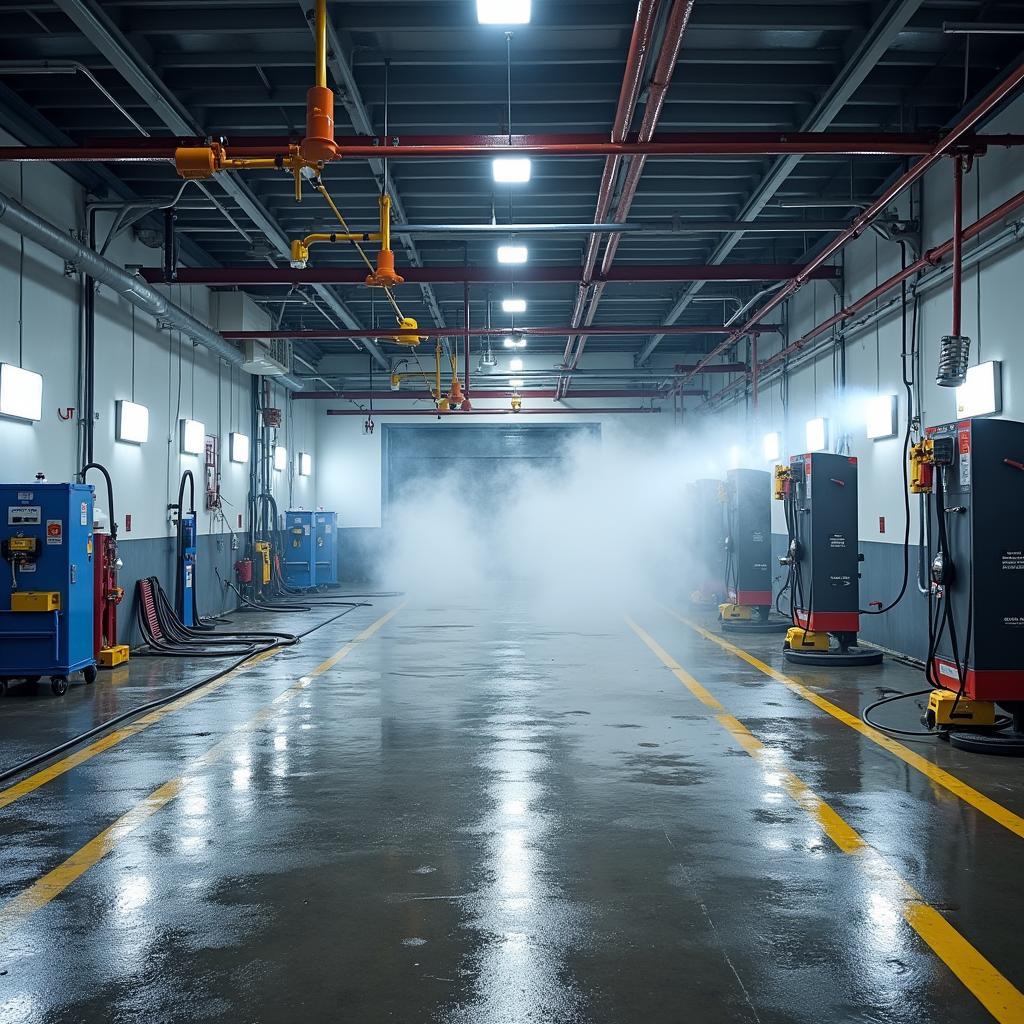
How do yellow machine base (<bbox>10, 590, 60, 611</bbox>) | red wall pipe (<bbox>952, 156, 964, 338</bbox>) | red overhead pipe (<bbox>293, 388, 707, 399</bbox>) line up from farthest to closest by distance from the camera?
red overhead pipe (<bbox>293, 388, 707, 399</bbox>) < yellow machine base (<bbox>10, 590, 60, 611</bbox>) < red wall pipe (<bbox>952, 156, 964, 338</bbox>)

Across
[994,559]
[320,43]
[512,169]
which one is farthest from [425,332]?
[994,559]

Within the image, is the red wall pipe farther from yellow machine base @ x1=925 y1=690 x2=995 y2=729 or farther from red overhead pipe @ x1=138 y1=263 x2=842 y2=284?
red overhead pipe @ x1=138 y1=263 x2=842 y2=284

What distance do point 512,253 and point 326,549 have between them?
11.8 metres

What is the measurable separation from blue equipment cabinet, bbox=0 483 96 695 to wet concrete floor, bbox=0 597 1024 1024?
1.08 m

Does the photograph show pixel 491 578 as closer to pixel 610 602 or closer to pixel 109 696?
pixel 610 602

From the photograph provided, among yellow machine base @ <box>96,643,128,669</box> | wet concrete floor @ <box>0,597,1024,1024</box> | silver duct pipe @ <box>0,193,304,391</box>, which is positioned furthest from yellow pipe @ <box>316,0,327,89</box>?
yellow machine base @ <box>96,643,128,669</box>

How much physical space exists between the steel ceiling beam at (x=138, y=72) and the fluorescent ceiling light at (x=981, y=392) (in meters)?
7.59

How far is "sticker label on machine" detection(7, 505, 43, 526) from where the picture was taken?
30.6 feet

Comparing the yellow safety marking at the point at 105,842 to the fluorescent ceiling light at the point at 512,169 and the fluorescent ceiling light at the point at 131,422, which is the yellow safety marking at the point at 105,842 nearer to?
the fluorescent ceiling light at the point at 131,422

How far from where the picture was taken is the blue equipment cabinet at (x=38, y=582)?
927 cm

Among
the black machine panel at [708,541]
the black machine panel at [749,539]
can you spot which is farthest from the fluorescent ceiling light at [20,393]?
the black machine panel at [708,541]

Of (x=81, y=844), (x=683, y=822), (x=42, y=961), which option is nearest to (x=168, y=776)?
(x=81, y=844)

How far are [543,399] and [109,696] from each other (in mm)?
17763

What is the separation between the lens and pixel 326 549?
23.2 meters
